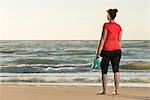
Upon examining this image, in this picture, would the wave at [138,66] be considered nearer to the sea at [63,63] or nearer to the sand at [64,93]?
the sea at [63,63]

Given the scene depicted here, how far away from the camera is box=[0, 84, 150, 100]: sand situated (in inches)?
115

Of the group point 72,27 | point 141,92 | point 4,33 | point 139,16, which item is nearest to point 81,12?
point 72,27

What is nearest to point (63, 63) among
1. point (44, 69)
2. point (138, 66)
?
point (44, 69)

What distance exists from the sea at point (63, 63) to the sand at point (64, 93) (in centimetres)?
24

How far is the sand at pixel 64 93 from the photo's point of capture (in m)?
2.91

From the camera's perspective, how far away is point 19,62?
13.8 feet

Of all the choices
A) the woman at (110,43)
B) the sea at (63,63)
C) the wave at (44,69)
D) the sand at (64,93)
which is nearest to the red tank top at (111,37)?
the woman at (110,43)

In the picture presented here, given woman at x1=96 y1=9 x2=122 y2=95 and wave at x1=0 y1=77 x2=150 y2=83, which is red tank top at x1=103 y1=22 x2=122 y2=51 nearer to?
woman at x1=96 y1=9 x2=122 y2=95

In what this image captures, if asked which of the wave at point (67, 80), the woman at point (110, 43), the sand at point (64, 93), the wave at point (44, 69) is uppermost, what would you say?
the woman at point (110, 43)

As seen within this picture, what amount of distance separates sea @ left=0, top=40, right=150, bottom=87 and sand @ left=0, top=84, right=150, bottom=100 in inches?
9.3

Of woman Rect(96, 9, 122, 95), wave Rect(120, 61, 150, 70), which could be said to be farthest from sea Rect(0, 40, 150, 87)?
woman Rect(96, 9, 122, 95)

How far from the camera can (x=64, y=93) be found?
311 cm

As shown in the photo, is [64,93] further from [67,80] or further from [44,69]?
[44,69]

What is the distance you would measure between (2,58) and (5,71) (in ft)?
1.19
